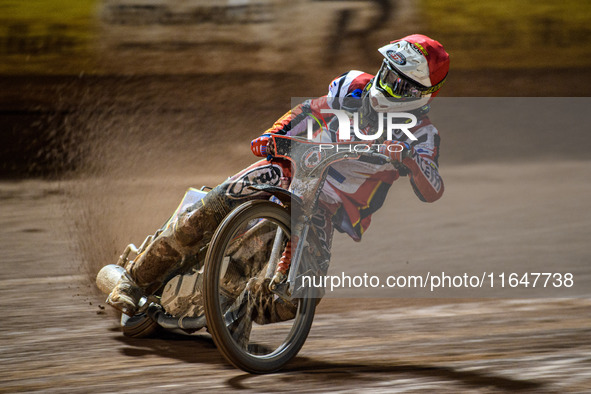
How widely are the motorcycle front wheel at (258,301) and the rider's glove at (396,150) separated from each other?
0.55m

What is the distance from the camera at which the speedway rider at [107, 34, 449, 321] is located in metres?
3.76

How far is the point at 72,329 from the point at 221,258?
63.0 inches

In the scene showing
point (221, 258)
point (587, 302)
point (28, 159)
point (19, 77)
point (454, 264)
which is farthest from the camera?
point (19, 77)

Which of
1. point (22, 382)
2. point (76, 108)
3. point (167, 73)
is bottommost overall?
point (22, 382)

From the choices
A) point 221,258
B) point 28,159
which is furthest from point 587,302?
point 28,159

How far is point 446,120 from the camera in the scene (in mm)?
13461

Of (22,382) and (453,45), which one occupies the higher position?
(453,45)

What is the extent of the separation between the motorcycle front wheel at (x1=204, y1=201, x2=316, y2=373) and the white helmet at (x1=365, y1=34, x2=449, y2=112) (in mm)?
796

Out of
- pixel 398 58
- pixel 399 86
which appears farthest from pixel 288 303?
pixel 398 58

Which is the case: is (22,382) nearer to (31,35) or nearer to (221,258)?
(221,258)

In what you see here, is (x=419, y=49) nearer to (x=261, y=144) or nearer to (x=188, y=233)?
(x=261, y=144)

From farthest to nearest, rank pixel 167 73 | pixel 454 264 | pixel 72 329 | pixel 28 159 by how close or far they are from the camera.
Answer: pixel 167 73 < pixel 28 159 < pixel 454 264 < pixel 72 329

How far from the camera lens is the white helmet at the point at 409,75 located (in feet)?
12.5

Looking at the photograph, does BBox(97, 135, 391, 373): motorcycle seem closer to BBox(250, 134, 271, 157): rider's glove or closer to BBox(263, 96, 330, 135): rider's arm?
BBox(250, 134, 271, 157): rider's glove
